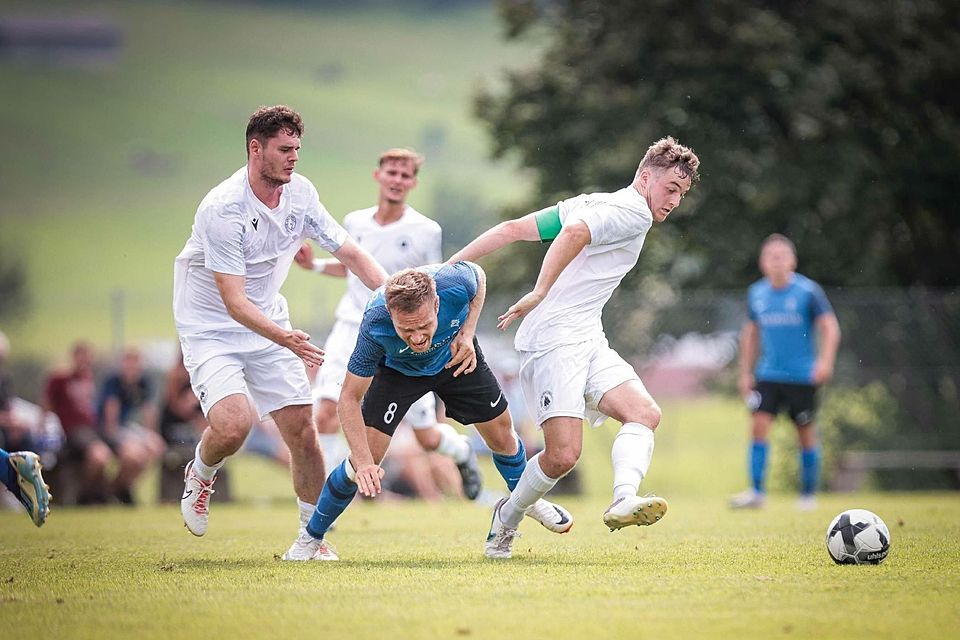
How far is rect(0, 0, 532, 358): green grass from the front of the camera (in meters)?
58.3

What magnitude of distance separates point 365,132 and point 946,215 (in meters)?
45.6

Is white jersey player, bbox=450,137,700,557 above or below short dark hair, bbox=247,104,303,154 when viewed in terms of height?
below

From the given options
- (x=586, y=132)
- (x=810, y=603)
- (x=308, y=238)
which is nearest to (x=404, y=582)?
(x=810, y=603)

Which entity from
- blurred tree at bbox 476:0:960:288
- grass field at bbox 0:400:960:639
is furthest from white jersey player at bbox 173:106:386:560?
blurred tree at bbox 476:0:960:288

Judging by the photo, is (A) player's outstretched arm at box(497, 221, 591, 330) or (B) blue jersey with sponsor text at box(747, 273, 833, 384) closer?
(A) player's outstretched arm at box(497, 221, 591, 330)

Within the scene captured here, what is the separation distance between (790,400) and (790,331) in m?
0.73

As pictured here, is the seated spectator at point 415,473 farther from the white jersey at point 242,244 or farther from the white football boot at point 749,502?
the white jersey at point 242,244

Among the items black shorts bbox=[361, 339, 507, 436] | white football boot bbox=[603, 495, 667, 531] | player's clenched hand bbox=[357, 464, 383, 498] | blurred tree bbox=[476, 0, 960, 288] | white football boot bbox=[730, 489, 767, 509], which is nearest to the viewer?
player's clenched hand bbox=[357, 464, 383, 498]

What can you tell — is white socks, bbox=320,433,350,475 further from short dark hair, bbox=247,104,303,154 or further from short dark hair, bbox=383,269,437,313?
short dark hair, bbox=383,269,437,313

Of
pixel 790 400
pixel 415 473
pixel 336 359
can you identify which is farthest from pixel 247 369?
pixel 415 473

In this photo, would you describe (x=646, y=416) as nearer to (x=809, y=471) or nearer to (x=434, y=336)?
(x=434, y=336)

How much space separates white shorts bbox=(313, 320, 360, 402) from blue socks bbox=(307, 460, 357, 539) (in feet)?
10.2

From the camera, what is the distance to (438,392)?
779cm

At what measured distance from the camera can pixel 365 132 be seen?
64.1 m
